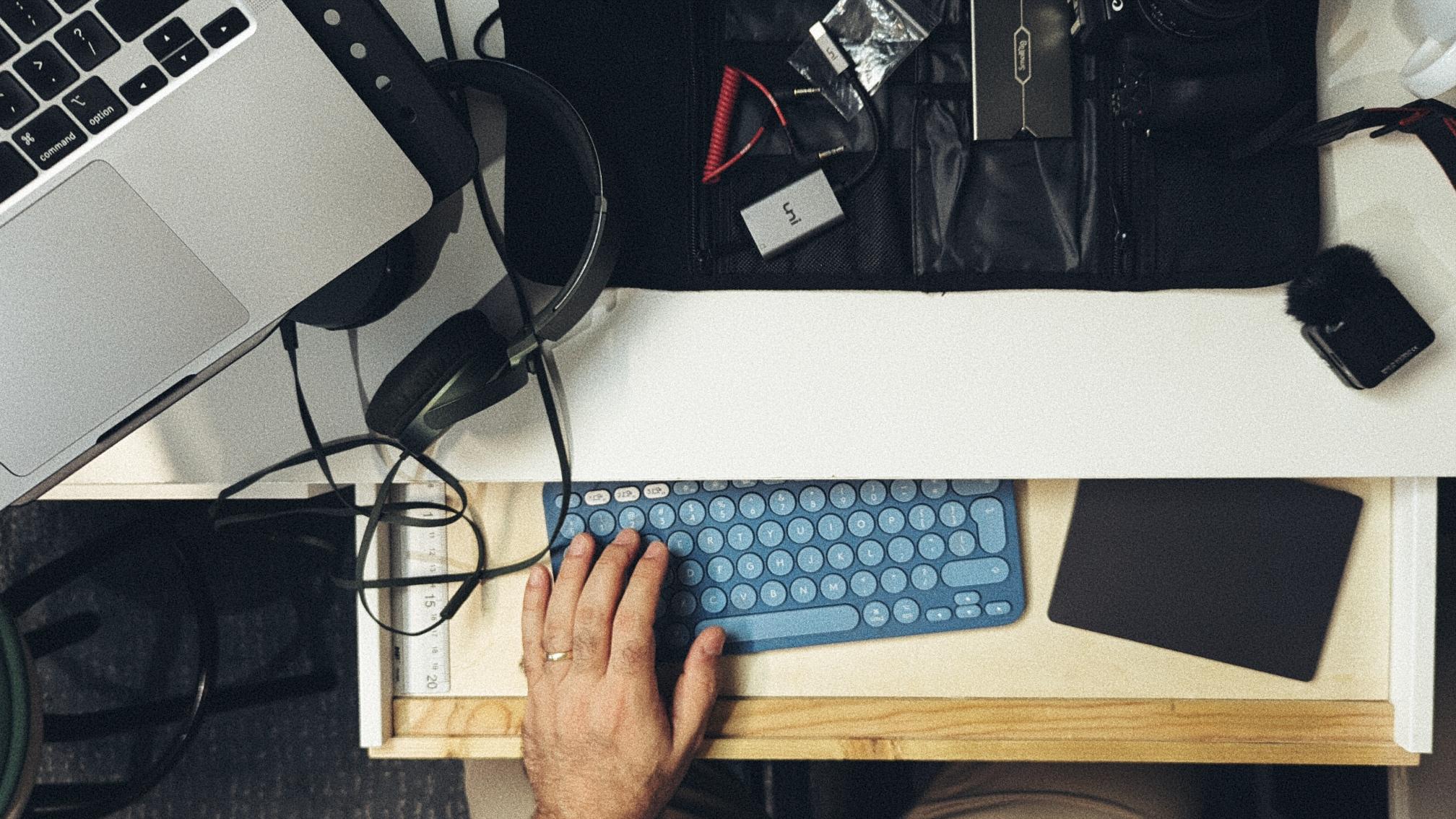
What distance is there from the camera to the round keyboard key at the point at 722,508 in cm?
77

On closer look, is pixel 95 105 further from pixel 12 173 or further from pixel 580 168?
pixel 580 168

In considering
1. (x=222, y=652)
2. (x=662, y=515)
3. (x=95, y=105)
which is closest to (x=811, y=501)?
(x=662, y=515)

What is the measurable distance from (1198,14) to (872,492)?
42cm

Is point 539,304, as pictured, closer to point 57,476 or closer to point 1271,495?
point 57,476

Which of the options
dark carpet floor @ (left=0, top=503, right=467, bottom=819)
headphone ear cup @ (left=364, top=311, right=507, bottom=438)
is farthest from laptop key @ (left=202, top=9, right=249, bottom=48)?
dark carpet floor @ (left=0, top=503, right=467, bottom=819)

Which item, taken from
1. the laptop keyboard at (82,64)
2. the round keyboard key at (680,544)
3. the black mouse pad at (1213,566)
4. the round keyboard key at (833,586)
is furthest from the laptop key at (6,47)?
the black mouse pad at (1213,566)

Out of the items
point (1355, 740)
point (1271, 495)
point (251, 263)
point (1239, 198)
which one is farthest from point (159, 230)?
point (1355, 740)

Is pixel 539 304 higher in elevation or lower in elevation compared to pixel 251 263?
lower

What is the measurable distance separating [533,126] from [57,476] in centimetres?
38

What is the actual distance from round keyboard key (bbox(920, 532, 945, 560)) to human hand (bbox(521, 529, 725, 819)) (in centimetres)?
19

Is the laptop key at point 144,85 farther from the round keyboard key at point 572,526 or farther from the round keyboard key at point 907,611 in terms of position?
the round keyboard key at point 907,611

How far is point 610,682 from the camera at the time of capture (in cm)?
78

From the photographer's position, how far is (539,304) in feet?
2.27

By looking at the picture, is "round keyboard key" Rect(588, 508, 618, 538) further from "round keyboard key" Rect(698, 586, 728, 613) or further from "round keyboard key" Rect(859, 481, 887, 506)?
"round keyboard key" Rect(859, 481, 887, 506)
